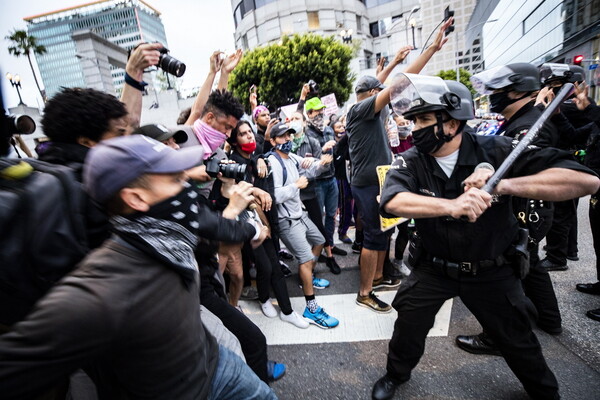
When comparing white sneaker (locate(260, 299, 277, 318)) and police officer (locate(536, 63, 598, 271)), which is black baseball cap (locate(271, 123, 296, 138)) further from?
police officer (locate(536, 63, 598, 271))

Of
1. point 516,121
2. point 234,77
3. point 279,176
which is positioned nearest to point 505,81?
point 516,121

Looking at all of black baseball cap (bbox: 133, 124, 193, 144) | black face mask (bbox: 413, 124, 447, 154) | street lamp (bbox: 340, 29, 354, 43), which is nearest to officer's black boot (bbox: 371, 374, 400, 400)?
black face mask (bbox: 413, 124, 447, 154)

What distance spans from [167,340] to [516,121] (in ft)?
9.34

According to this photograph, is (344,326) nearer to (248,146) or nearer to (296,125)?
(248,146)

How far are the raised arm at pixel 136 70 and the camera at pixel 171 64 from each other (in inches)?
4.6

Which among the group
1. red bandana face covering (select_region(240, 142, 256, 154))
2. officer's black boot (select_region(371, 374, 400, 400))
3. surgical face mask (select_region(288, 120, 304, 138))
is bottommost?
officer's black boot (select_region(371, 374, 400, 400))

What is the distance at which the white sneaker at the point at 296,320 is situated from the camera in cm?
292

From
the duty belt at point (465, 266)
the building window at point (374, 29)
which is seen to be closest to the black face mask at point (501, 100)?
the duty belt at point (465, 266)

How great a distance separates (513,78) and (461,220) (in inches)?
60.1

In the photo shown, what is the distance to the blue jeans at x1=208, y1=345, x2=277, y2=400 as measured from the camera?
1.32m

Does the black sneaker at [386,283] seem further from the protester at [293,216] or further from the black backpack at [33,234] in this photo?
the black backpack at [33,234]

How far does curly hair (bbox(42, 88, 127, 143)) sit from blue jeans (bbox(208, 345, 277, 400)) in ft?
4.63

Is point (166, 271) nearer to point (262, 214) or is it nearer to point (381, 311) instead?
point (262, 214)

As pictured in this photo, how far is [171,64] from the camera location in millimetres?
2482
